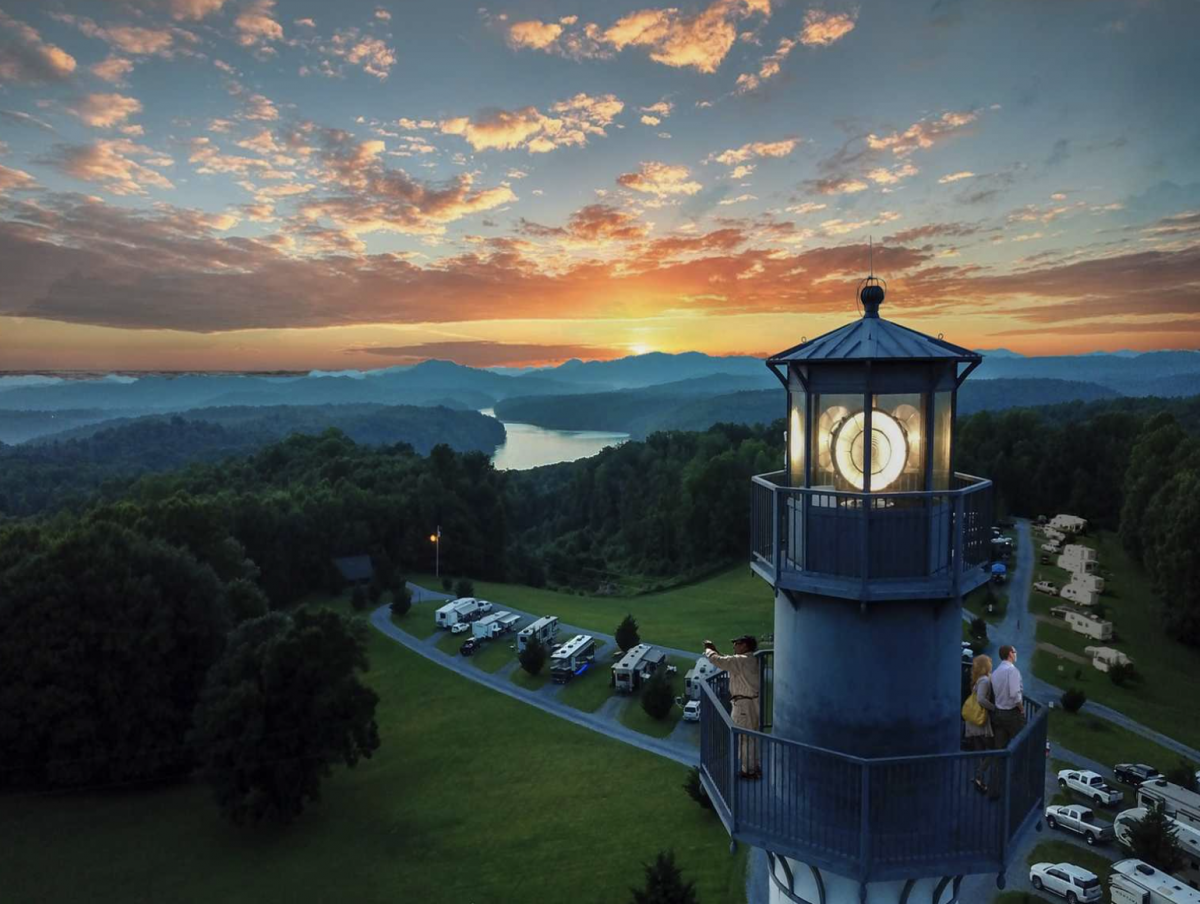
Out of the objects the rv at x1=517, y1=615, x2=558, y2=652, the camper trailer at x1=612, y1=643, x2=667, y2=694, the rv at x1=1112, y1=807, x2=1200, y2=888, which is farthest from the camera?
the rv at x1=517, y1=615, x2=558, y2=652

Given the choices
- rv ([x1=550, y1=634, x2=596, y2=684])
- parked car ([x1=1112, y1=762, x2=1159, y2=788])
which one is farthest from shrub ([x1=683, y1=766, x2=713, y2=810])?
parked car ([x1=1112, y1=762, x2=1159, y2=788])

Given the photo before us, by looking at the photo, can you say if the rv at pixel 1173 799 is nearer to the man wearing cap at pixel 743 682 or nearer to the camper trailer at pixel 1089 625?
the camper trailer at pixel 1089 625

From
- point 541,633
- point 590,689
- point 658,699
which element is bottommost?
point 590,689

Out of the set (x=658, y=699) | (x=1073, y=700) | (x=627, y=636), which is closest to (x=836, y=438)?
(x=658, y=699)

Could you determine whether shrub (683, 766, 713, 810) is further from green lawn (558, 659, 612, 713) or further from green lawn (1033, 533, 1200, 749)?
green lawn (1033, 533, 1200, 749)

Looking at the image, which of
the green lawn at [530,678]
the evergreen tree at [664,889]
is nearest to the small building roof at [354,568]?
the green lawn at [530,678]

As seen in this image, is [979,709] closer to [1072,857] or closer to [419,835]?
[1072,857]
